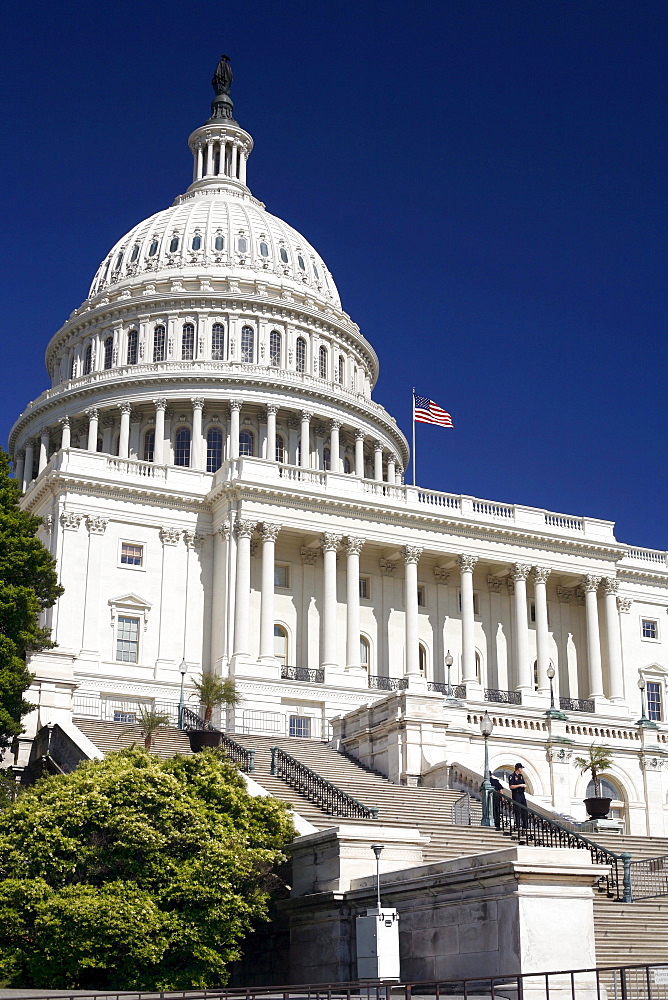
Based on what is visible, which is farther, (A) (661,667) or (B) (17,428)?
(B) (17,428)

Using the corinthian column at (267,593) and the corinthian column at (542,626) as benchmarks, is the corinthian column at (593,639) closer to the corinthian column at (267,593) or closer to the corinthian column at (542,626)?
the corinthian column at (542,626)

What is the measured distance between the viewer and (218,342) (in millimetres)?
97750

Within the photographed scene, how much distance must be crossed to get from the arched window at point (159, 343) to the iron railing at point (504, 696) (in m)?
38.7

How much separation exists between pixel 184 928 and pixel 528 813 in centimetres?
1068

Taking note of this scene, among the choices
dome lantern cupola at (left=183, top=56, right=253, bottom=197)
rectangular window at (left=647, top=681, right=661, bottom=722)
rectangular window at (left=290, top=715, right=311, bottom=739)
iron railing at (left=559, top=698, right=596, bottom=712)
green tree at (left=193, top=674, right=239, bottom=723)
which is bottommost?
green tree at (left=193, top=674, right=239, bottom=723)

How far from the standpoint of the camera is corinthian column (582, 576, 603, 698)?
7369 cm

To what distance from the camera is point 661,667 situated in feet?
262

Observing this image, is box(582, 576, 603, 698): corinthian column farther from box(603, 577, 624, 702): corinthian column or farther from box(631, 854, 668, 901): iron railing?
box(631, 854, 668, 901): iron railing

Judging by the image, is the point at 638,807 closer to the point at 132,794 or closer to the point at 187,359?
the point at 132,794

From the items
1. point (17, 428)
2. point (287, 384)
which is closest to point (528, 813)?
point (287, 384)

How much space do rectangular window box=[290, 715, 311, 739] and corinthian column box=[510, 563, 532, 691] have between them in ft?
48.8

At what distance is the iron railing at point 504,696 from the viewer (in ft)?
233

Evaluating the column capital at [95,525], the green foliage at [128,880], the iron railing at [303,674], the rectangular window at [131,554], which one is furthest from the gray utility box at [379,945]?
the rectangular window at [131,554]

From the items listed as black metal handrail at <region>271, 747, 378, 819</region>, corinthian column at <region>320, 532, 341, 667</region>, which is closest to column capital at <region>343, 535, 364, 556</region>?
corinthian column at <region>320, 532, 341, 667</region>
